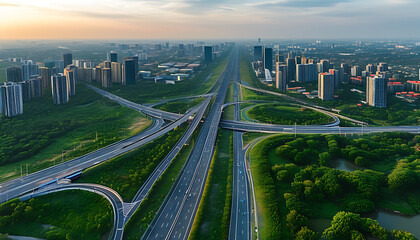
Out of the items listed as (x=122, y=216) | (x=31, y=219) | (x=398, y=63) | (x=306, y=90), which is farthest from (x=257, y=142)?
(x=398, y=63)

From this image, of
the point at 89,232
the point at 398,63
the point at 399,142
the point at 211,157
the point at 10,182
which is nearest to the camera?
the point at 89,232

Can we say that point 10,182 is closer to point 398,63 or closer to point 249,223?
point 249,223

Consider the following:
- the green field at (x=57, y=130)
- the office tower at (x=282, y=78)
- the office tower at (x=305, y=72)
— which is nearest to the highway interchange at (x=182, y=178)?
the green field at (x=57, y=130)

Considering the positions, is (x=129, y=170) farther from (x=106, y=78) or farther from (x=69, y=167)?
(x=106, y=78)

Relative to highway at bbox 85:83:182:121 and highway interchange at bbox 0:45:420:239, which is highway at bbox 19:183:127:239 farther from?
highway at bbox 85:83:182:121

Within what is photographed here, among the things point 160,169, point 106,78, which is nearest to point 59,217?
point 160,169

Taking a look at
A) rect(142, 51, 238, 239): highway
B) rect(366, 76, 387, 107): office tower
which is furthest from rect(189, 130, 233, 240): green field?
rect(366, 76, 387, 107): office tower

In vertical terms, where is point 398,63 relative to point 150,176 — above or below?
above
